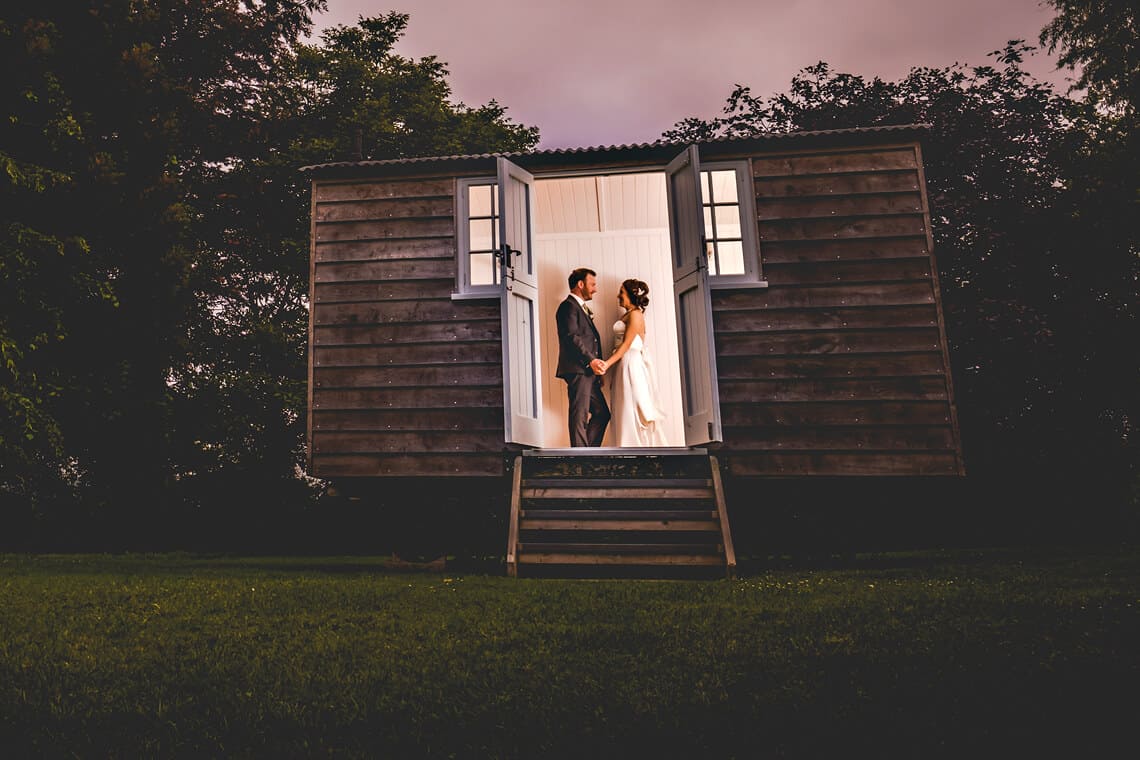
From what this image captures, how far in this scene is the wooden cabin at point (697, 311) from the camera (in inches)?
296

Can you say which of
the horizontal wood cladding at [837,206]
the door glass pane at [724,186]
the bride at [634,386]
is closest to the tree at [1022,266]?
the horizontal wood cladding at [837,206]

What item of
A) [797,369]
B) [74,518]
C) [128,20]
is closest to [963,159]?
[797,369]

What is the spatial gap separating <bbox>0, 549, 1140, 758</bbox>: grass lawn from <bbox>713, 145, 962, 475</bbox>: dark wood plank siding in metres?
2.08

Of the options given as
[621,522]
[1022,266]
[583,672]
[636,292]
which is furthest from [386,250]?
[1022,266]

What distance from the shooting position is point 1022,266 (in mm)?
13727

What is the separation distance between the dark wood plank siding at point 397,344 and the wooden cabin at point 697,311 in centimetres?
2

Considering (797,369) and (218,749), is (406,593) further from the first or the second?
(797,369)

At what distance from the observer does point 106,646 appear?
3.96m

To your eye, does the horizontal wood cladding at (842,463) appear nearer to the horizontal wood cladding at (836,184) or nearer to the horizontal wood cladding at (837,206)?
the horizontal wood cladding at (837,206)

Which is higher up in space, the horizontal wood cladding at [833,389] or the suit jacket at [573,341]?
the suit jacket at [573,341]

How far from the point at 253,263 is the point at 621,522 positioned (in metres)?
12.8

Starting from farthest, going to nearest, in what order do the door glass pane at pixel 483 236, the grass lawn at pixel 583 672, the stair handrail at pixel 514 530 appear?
1. the door glass pane at pixel 483 236
2. the stair handrail at pixel 514 530
3. the grass lawn at pixel 583 672

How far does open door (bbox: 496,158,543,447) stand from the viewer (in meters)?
7.36

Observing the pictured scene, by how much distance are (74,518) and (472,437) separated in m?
10.3
